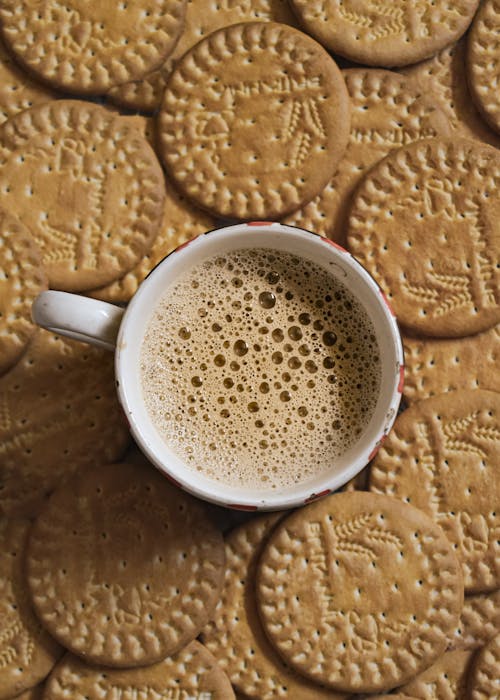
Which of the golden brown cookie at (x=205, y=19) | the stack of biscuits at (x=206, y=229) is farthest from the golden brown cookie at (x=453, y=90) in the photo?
the golden brown cookie at (x=205, y=19)

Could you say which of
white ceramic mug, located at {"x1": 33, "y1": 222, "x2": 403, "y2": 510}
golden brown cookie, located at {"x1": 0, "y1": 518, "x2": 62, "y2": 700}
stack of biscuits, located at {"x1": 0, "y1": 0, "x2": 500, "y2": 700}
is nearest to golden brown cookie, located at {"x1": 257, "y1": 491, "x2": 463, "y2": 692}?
stack of biscuits, located at {"x1": 0, "y1": 0, "x2": 500, "y2": 700}

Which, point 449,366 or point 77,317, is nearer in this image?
point 77,317

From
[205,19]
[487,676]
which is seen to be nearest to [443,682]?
[487,676]

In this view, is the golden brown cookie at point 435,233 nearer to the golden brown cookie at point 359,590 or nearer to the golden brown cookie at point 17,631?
the golden brown cookie at point 359,590

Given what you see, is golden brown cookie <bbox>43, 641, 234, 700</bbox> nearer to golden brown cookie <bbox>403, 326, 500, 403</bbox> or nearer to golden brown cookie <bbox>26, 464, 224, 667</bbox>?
golden brown cookie <bbox>26, 464, 224, 667</bbox>

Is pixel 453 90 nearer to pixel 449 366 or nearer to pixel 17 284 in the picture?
pixel 449 366

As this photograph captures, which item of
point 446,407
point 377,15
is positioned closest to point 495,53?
point 377,15
